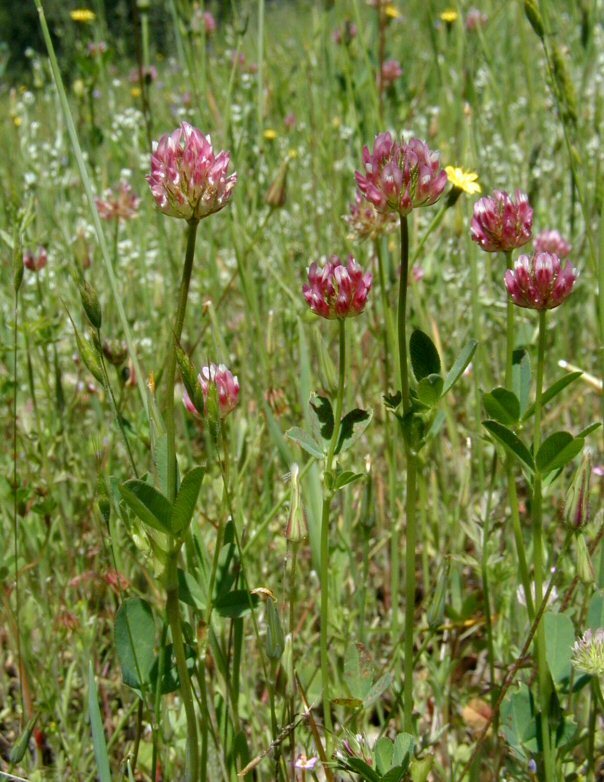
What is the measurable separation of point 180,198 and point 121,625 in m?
0.38

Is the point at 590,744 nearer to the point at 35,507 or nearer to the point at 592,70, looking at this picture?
the point at 35,507

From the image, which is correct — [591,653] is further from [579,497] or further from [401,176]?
[401,176]

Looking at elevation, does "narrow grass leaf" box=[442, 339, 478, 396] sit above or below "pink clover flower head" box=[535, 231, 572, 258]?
below

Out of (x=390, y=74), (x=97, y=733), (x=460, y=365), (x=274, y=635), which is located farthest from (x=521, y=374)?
(x=390, y=74)

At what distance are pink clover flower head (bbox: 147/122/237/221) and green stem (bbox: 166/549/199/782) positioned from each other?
0.89 ft

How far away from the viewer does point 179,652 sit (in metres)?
0.74

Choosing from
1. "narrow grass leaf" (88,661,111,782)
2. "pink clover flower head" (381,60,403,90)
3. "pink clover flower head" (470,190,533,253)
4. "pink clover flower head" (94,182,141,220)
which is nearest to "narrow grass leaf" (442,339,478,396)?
"pink clover flower head" (470,190,533,253)

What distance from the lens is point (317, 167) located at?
7.43 ft

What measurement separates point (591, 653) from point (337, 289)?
37 cm

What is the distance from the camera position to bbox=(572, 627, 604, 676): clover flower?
0.73 meters

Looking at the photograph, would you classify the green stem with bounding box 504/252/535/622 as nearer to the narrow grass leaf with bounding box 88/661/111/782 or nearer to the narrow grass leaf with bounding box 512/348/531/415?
the narrow grass leaf with bounding box 512/348/531/415

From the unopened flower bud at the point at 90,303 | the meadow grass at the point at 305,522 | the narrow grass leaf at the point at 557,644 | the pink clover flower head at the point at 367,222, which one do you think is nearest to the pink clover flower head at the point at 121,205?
the meadow grass at the point at 305,522

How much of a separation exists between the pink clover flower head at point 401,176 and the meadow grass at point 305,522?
0.09 ft

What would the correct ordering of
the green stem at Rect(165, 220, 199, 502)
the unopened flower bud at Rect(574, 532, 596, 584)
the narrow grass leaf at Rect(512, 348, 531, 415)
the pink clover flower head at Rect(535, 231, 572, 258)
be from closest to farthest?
1. the green stem at Rect(165, 220, 199, 502)
2. the unopened flower bud at Rect(574, 532, 596, 584)
3. the narrow grass leaf at Rect(512, 348, 531, 415)
4. the pink clover flower head at Rect(535, 231, 572, 258)
